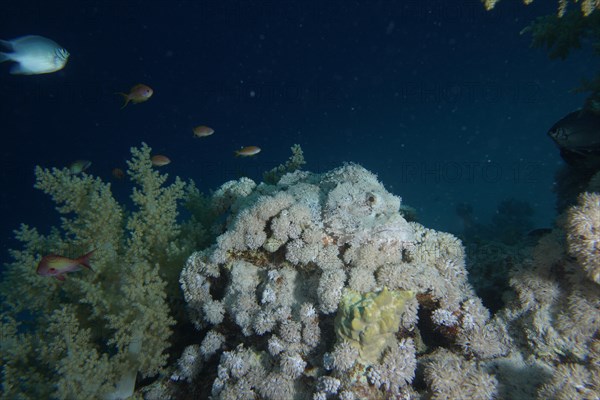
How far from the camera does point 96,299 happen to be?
333 centimetres

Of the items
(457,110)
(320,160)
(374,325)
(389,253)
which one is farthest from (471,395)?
(457,110)

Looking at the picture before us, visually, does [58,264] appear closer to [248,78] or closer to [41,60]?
[41,60]

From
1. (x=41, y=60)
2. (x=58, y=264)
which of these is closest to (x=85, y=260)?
(x=58, y=264)

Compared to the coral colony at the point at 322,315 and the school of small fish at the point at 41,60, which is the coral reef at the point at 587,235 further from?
the school of small fish at the point at 41,60

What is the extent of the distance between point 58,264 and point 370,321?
10.7ft

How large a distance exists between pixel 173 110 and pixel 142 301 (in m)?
41.1

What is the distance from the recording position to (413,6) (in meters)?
32.2

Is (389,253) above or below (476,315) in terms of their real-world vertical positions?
above

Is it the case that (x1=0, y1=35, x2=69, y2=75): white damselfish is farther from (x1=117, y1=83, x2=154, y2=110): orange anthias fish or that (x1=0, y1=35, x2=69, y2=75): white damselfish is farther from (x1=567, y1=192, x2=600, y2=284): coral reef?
(x1=567, y1=192, x2=600, y2=284): coral reef

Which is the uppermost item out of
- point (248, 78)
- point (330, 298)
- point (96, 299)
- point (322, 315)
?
point (248, 78)

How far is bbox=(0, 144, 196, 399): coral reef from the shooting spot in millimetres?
3088

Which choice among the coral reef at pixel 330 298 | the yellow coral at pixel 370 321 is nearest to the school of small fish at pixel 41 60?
the coral reef at pixel 330 298

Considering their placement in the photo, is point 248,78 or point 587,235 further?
point 248,78

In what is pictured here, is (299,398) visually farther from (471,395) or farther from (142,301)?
(142,301)
